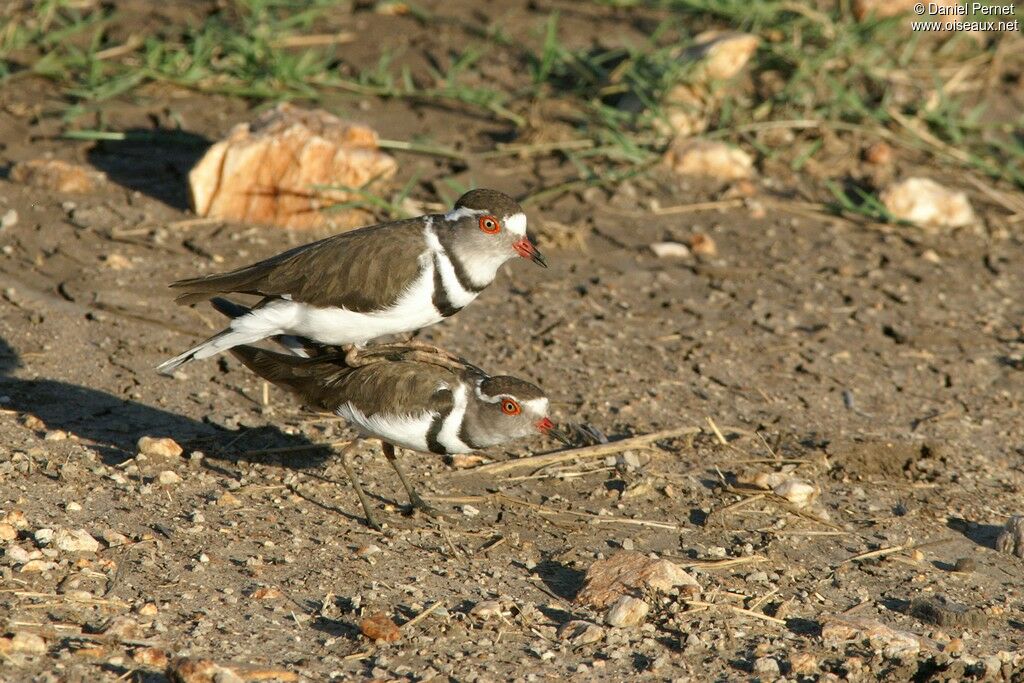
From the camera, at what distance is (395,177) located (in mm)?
8641

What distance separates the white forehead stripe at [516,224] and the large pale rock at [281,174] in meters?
2.12

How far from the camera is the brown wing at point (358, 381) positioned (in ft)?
17.9

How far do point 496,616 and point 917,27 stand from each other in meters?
7.16

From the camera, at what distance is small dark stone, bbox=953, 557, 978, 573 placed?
17.5 ft

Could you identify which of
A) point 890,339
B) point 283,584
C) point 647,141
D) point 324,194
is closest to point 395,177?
point 324,194

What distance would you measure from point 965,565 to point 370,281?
9.02ft

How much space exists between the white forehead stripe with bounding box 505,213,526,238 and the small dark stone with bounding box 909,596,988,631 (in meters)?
2.41

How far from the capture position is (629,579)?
16.2 feet

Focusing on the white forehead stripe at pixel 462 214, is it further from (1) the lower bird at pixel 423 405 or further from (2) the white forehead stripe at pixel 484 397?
(2) the white forehead stripe at pixel 484 397

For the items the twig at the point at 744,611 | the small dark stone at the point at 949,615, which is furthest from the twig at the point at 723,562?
the small dark stone at the point at 949,615

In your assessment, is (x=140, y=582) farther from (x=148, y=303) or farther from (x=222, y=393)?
(x=148, y=303)

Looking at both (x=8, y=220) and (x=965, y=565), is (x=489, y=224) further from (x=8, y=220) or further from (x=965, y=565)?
(x=8, y=220)

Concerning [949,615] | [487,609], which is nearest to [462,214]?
[487,609]

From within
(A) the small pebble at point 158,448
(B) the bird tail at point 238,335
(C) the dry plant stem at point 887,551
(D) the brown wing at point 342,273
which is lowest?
(A) the small pebble at point 158,448
